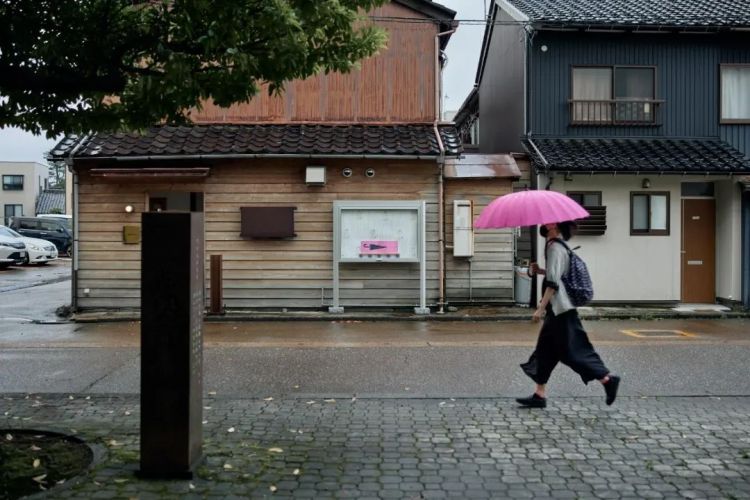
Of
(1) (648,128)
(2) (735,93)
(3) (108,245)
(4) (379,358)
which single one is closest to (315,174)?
(3) (108,245)

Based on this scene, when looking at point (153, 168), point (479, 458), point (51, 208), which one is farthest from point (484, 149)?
point (51, 208)

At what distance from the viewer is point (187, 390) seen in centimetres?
470

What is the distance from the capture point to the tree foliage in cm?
527

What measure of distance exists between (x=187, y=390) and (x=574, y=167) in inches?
445

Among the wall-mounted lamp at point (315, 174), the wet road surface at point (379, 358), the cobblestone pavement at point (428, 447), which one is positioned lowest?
the cobblestone pavement at point (428, 447)

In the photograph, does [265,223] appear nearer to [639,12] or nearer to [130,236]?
[130,236]

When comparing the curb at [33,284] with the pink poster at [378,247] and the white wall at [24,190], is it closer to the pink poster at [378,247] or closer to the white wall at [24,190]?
the pink poster at [378,247]

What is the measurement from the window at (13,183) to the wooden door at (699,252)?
181 feet

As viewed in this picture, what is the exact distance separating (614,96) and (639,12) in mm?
2134

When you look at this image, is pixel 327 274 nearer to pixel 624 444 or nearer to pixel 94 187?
pixel 94 187

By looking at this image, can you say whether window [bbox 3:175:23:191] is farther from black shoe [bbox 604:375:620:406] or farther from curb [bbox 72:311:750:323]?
black shoe [bbox 604:375:620:406]

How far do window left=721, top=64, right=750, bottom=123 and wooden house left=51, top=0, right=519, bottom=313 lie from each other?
5.64 meters

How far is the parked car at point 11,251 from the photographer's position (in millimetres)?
24578

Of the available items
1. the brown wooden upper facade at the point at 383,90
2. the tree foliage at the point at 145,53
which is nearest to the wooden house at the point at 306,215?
the brown wooden upper facade at the point at 383,90
